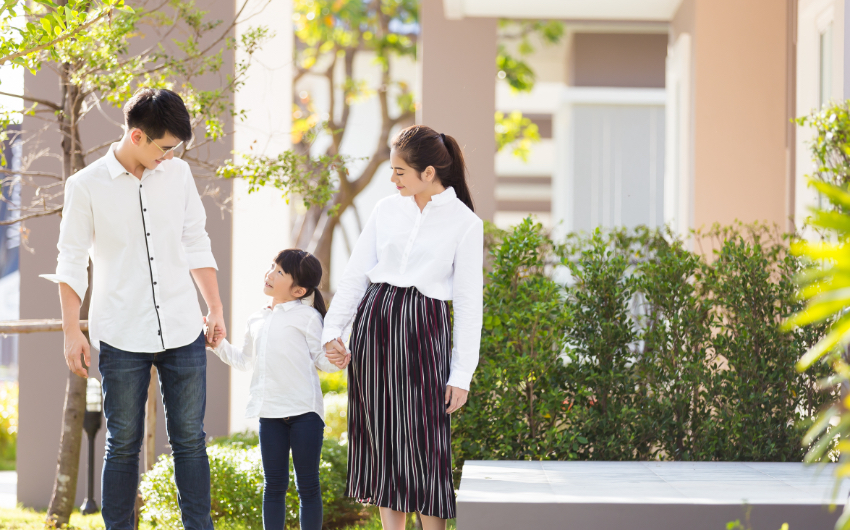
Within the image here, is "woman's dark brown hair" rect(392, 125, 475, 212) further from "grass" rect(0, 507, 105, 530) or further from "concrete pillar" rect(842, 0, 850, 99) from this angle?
"grass" rect(0, 507, 105, 530)

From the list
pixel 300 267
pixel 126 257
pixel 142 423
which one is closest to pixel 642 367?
pixel 300 267

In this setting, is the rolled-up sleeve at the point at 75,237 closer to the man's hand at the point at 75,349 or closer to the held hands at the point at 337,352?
the man's hand at the point at 75,349

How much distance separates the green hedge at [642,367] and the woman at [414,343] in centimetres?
79

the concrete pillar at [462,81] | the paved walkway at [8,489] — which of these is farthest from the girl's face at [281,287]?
the concrete pillar at [462,81]

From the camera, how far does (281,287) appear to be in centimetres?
306

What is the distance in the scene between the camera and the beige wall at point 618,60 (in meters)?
9.56

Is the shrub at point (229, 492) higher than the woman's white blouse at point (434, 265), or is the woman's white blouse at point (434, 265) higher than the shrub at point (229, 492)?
the woman's white blouse at point (434, 265)

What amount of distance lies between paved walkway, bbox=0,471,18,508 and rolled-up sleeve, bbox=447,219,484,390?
127 inches

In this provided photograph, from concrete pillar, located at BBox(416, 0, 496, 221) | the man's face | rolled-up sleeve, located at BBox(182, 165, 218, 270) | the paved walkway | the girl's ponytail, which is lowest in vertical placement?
the paved walkway

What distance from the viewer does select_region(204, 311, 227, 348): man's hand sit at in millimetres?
2926

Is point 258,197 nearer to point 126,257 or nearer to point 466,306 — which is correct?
point 126,257

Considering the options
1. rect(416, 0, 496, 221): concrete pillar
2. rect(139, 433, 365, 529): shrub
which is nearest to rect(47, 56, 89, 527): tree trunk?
rect(139, 433, 365, 529): shrub

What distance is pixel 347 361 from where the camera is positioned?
9.27ft

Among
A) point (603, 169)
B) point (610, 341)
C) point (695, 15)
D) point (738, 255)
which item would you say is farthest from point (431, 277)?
point (603, 169)
